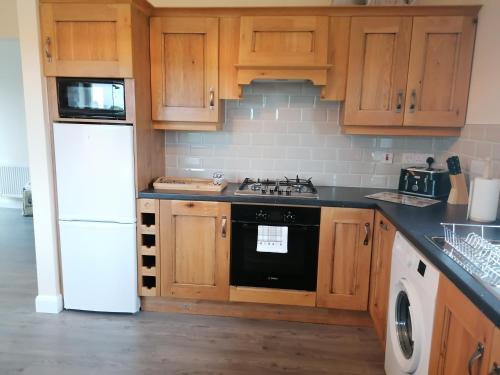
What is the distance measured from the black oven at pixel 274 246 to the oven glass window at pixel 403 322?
2.47 ft

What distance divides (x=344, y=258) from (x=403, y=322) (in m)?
0.71

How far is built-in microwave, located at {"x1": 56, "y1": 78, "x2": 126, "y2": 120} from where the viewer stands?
246cm

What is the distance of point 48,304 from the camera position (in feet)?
8.86

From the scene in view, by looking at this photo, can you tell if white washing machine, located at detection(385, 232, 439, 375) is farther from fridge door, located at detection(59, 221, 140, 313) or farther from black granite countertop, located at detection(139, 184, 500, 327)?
fridge door, located at detection(59, 221, 140, 313)

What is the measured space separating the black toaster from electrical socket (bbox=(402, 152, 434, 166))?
0.26m

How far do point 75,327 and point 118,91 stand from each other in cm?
164

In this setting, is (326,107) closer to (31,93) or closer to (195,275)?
(195,275)

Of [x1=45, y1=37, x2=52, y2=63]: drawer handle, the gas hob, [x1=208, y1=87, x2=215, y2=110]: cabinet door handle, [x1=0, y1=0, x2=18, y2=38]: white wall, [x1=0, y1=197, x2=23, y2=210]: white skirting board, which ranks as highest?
[x1=0, y1=0, x2=18, y2=38]: white wall

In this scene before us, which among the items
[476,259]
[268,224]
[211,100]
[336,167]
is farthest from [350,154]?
[476,259]

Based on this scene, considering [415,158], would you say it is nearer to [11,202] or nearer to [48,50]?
[48,50]

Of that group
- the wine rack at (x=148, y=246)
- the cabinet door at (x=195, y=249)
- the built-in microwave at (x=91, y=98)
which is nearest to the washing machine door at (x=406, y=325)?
the cabinet door at (x=195, y=249)

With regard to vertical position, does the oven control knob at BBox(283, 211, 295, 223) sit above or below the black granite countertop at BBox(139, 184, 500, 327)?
below

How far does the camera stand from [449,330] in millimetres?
1330

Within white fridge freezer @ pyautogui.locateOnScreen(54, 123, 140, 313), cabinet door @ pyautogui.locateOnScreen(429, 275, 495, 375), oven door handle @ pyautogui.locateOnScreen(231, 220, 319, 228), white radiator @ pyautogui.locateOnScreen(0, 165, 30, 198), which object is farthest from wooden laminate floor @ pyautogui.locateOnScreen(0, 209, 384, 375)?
white radiator @ pyautogui.locateOnScreen(0, 165, 30, 198)
